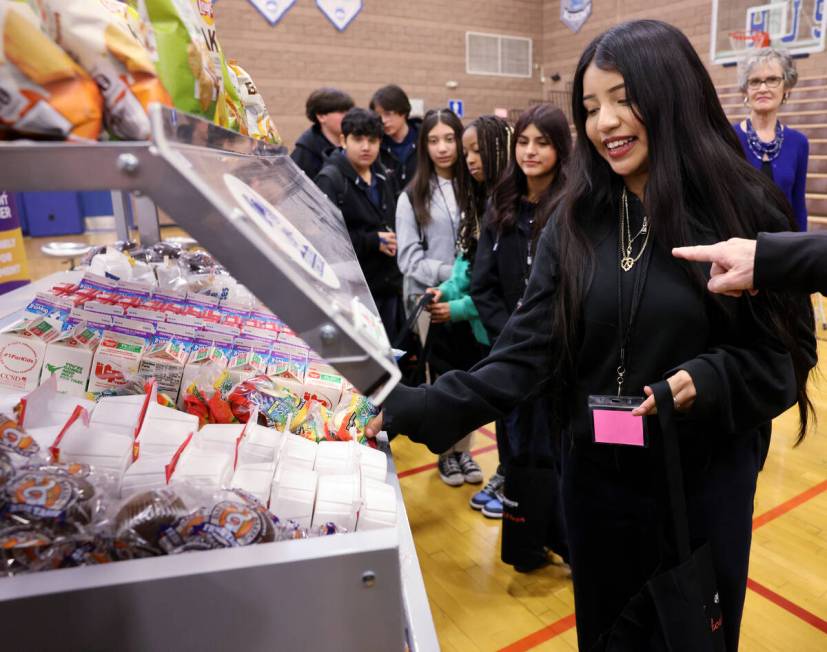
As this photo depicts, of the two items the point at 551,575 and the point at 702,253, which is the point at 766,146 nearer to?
the point at 551,575

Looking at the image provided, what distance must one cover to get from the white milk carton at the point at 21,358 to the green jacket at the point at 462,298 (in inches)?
67.5

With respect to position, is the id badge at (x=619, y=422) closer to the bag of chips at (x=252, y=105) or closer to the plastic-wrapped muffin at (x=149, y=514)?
the plastic-wrapped muffin at (x=149, y=514)

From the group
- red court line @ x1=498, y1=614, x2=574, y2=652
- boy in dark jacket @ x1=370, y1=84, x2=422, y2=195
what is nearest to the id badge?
red court line @ x1=498, y1=614, x2=574, y2=652

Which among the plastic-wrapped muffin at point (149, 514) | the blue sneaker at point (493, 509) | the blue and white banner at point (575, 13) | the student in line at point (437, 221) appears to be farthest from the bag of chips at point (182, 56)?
the blue and white banner at point (575, 13)

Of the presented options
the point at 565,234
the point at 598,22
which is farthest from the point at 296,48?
the point at 565,234

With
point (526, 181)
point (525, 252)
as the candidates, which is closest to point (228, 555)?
point (525, 252)

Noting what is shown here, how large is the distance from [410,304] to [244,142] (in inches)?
89.2

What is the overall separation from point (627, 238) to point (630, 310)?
0.53 ft

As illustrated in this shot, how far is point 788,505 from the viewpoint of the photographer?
2715mm

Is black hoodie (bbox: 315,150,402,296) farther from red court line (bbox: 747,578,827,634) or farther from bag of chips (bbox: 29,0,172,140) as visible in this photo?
bag of chips (bbox: 29,0,172,140)

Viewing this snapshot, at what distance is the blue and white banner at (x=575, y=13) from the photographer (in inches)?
473

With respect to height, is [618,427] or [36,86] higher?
[36,86]

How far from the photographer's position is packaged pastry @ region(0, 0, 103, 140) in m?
0.54

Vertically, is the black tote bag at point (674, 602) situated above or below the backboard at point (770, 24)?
below
